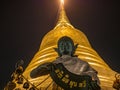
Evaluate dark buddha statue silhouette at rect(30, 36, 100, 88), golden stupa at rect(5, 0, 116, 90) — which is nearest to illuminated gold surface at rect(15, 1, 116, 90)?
golden stupa at rect(5, 0, 116, 90)

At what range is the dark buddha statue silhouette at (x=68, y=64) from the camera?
17.9 m

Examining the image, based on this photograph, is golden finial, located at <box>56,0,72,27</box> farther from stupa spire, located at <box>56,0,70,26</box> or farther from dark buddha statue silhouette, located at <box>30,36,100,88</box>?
dark buddha statue silhouette, located at <box>30,36,100,88</box>

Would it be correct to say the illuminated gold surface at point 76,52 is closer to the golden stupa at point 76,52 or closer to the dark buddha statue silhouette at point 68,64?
the golden stupa at point 76,52

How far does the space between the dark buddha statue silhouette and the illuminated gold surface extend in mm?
3105

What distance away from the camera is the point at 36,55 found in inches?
1088

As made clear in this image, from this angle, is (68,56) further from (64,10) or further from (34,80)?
(64,10)

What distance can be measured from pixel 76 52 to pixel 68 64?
20.8ft

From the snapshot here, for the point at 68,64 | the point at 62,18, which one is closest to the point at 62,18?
the point at 62,18

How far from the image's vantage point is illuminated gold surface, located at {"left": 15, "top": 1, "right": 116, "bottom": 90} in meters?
24.3

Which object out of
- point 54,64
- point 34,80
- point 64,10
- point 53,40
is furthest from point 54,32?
point 54,64

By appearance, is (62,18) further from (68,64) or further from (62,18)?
(68,64)

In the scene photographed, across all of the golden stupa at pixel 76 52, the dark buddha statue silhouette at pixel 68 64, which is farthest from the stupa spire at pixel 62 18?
the dark buddha statue silhouette at pixel 68 64

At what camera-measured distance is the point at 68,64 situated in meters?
18.8

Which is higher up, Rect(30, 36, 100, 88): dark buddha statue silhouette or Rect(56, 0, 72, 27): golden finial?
Rect(56, 0, 72, 27): golden finial
